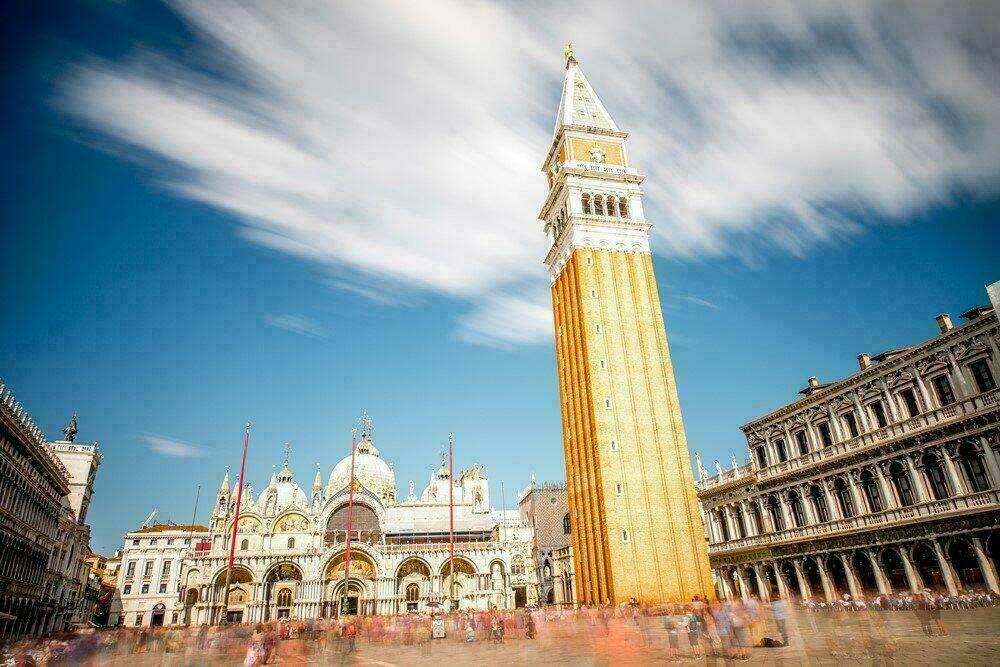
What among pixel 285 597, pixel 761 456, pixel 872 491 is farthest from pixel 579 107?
pixel 285 597

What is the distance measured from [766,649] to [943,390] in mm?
19310

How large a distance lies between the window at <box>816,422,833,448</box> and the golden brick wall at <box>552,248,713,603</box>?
26.6 feet

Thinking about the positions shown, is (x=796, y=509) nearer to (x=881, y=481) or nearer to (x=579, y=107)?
(x=881, y=481)

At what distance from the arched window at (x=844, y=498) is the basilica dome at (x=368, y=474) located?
154 feet

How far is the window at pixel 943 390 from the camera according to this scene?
27.2 metres

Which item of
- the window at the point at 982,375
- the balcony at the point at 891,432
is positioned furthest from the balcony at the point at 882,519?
the window at the point at 982,375

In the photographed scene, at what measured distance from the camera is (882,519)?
28875 millimetres

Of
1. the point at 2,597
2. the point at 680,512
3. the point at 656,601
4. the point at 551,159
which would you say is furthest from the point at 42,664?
the point at 551,159

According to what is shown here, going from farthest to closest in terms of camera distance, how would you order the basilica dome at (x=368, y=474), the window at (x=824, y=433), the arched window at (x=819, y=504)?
1. the basilica dome at (x=368, y=474)
2. the window at (x=824, y=433)
3. the arched window at (x=819, y=504)

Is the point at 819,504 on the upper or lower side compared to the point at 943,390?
lower

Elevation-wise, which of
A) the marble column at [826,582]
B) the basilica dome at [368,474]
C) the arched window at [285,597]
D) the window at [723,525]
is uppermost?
the basilica dome at [368,474]

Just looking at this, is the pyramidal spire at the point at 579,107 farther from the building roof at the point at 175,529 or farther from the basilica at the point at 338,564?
the building roof at the point at 175,529

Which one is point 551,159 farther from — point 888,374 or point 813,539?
point 813,539

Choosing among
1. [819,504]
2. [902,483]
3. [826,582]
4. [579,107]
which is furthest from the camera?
[579,107]
